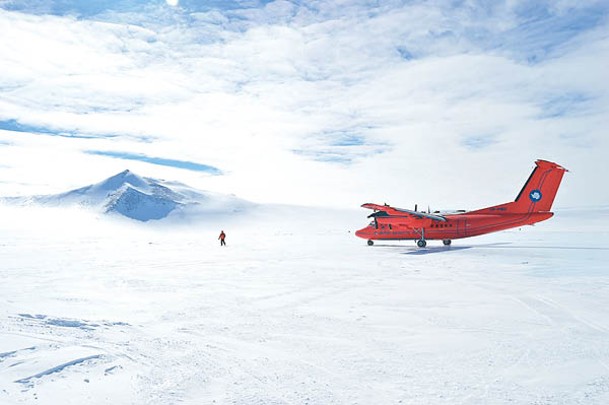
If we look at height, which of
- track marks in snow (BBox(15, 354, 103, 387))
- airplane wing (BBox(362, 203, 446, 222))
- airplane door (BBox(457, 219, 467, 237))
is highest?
airplane wing (BBox(362, 203, 446, 222))

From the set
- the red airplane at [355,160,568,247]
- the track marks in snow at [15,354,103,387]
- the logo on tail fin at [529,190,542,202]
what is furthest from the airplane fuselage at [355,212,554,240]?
the track marks in snow at [15,354,103,387]

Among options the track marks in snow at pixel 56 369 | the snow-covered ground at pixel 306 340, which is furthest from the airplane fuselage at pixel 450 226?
the track marks in snow at pixel 56 369

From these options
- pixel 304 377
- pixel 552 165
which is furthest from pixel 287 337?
pixel 552 165

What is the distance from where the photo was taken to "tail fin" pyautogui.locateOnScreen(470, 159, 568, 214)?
2898 cm

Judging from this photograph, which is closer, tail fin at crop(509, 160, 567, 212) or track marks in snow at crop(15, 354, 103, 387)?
track marks in snow at crop(15, 354, 103, 387)

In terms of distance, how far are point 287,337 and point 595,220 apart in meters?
111

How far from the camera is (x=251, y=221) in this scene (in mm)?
150375

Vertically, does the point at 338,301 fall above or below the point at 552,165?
below

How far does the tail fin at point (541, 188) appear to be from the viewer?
2898 cm

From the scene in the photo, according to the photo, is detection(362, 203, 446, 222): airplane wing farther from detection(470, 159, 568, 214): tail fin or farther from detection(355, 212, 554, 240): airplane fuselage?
detection(470, 159, 568, 214): tail fin

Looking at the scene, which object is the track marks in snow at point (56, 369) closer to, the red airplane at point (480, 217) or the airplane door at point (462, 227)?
the red airplane at point (480, 217)

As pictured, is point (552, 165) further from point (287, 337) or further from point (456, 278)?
point (287, 337)

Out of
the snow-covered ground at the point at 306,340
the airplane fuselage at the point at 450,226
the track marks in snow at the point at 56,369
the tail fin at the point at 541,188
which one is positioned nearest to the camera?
the snow-covered ground at the point at 306,340

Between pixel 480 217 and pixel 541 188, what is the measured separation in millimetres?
4630
